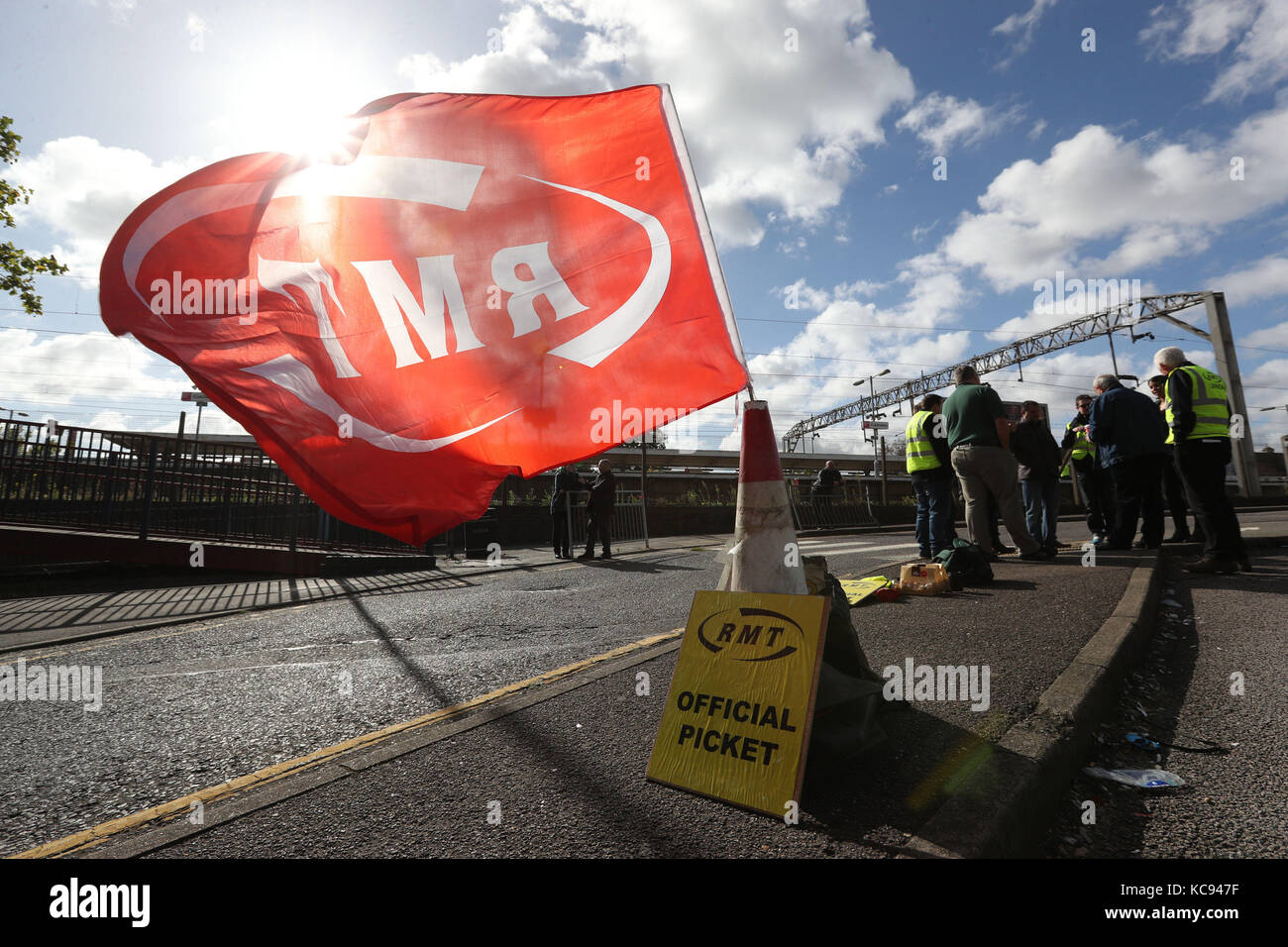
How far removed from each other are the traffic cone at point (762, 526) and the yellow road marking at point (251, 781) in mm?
1572

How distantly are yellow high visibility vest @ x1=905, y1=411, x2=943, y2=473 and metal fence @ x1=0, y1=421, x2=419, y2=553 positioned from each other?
8.03 m

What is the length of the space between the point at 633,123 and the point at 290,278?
1699mm

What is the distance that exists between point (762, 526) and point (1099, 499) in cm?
865

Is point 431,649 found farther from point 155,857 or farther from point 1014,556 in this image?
point 1014,556

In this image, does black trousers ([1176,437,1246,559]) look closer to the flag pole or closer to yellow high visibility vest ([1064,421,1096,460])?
yellow high visibility vest ([1064,421,1096,460])

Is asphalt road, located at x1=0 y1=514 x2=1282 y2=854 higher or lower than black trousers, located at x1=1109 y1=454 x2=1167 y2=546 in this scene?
lower

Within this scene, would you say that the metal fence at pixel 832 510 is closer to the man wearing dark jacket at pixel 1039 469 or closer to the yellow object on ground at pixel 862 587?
the man wearing dark jacket at pixel 1039 469

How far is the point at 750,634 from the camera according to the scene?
2.29 metres

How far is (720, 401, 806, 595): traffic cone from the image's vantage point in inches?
95.0

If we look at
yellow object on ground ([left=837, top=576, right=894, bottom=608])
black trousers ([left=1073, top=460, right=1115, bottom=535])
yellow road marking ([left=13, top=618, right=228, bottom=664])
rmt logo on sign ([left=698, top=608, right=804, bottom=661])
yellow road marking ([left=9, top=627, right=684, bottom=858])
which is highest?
black trousers ([left=1073, top=460, right=1115, bottom=535])

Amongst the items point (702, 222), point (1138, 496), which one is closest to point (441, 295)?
point (702, 222)

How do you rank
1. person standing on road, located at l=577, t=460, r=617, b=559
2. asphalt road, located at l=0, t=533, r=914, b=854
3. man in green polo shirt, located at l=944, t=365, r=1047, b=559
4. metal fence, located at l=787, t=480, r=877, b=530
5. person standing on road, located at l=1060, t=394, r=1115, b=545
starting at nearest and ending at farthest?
asphalt road, located at l=0, t=533, r=914, b=854 → man in green polo shirt, located at l=944, t=365, r=1047, b=559 → person standing on road, located at l=1060, t=394, r=1115, b=545 → person standing on road, located at l=577, t=460, r=617, b=559 → metal fence, located at l=787, t=480, r=877, b=530

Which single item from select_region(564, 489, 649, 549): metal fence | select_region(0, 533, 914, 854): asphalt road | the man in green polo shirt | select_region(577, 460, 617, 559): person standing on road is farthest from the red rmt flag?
select_region(564, 489, 649, 549): metal fence

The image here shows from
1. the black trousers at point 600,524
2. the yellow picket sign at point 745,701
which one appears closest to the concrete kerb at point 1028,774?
the yellow picket sign at point 745,701
